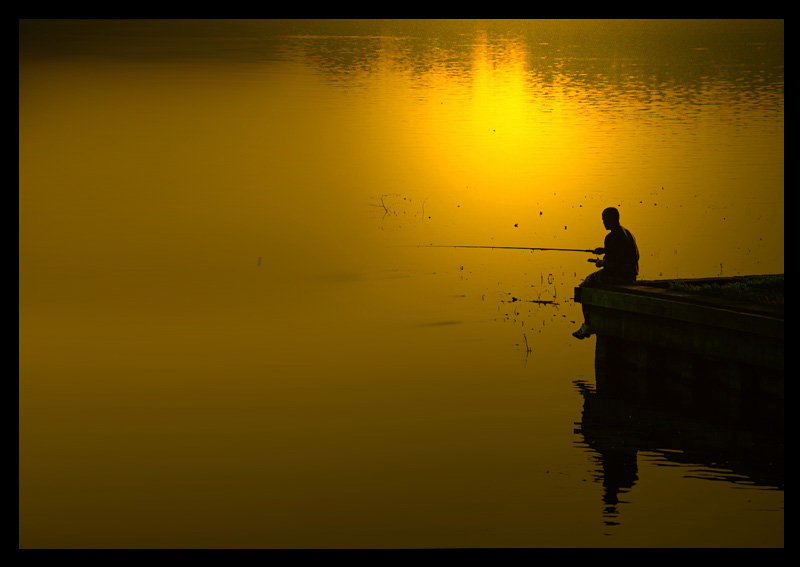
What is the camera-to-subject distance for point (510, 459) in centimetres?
1444

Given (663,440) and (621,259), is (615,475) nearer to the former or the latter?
(663,440)

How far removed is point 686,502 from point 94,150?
23.6 metres

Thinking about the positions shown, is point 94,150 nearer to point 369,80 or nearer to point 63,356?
point 369,80

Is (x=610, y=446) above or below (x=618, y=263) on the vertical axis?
below

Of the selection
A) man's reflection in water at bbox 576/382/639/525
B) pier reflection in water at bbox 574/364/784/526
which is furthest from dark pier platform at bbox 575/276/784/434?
man's reflection in water at bbox 576/382/639/525

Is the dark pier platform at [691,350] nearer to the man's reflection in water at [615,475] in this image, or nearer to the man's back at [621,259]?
the man's back at [621,259]

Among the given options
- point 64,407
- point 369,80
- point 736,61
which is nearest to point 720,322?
point 64,407

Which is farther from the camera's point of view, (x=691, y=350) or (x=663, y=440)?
(x=691, y=350)

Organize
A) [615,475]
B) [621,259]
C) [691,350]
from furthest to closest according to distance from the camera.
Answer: [621,259] < [691,350] < [615,475]

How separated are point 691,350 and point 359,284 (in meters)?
8.22

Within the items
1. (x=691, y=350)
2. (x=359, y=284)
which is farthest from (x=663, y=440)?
(x=359, y=284)

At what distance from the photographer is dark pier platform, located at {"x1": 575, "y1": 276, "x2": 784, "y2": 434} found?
14188 mm

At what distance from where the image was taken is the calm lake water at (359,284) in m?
13.2

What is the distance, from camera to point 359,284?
22625mm
